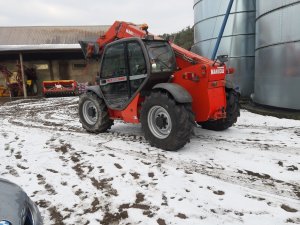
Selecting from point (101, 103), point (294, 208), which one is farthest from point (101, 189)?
point (101, 103)

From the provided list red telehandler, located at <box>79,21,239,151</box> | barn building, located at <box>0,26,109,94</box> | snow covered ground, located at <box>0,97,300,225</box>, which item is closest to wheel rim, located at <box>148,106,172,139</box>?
red telehandler, located at <box>79,21,239,151</box>

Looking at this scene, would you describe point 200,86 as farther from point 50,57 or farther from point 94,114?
point 50,57

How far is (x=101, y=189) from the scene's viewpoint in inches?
141

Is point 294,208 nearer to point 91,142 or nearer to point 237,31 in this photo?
point 91,142

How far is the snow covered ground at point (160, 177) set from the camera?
2.94 m

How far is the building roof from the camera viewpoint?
22.5m

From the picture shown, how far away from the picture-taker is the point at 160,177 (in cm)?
384

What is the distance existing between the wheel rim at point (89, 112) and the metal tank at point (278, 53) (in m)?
5.28

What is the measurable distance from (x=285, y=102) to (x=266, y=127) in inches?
73.7

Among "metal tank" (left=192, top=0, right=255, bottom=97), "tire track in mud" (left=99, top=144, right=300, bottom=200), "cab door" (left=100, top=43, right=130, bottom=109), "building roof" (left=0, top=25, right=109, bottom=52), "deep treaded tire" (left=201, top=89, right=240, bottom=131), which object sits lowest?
"tire track in mud" (left=99, top=144, right=300, bottom=200)

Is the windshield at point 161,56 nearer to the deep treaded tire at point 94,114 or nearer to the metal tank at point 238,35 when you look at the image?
the deep treaded tire at point 94,114

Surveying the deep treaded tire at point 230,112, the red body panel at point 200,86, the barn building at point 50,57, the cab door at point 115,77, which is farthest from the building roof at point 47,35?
the deep treaded tire at point 230,112

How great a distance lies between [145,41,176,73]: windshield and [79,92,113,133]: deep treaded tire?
168cm

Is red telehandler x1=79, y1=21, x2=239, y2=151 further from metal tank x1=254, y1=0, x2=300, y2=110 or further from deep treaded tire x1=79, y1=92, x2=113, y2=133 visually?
metal tank x1=254, y1=0, x2=300, y2=110
